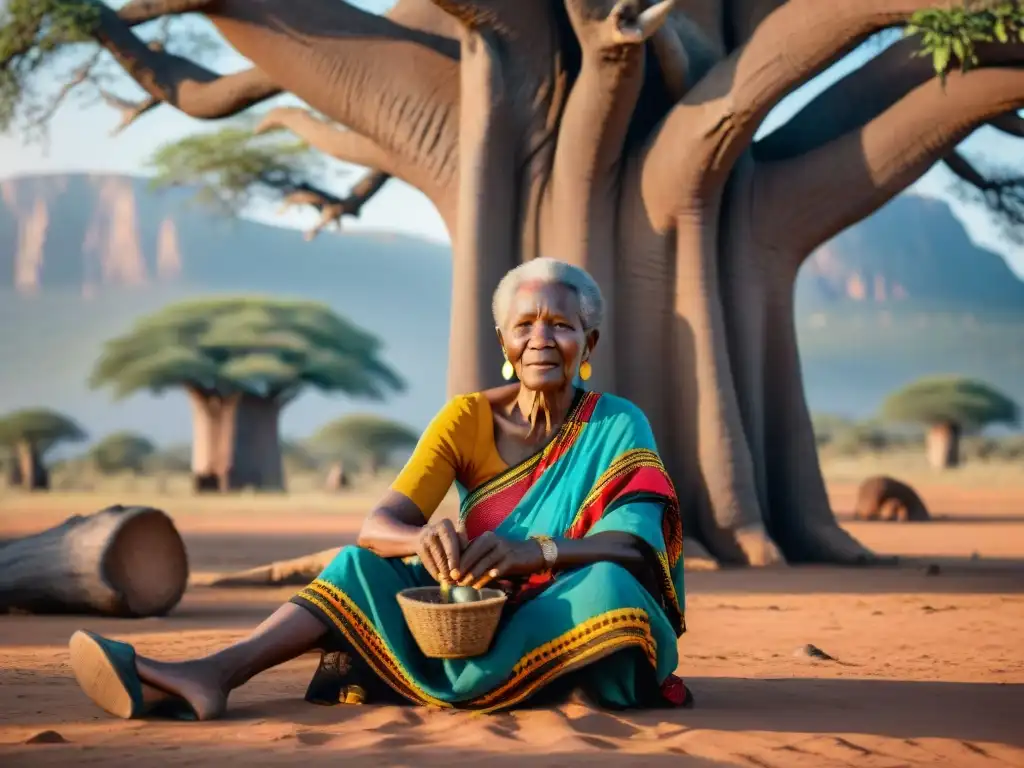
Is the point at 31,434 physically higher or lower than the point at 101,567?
higher

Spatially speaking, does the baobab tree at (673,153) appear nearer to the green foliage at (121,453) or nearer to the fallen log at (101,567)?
the fallen log at (101,567)

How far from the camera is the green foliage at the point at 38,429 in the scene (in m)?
33.5

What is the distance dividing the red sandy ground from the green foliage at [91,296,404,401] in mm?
21334

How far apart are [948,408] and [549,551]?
37.9m

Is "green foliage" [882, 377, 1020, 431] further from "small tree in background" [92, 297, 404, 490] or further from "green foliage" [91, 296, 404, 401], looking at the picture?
"small tree in background" [92, 297, 404, 490]

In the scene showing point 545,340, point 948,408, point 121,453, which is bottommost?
point 545,340

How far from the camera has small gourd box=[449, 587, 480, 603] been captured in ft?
12.8

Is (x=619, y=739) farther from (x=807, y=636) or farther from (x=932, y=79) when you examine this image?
(x=932, y=79)

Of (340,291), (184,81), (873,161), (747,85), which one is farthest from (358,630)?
(340,291)

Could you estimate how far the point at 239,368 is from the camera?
2927 centimetres

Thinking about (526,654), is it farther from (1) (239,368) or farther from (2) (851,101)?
(1) (239,368)

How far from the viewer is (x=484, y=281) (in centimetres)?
998

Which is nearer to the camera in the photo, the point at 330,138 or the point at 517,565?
the point at 517,565

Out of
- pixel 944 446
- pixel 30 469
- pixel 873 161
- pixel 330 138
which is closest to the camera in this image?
pixel 873 161
